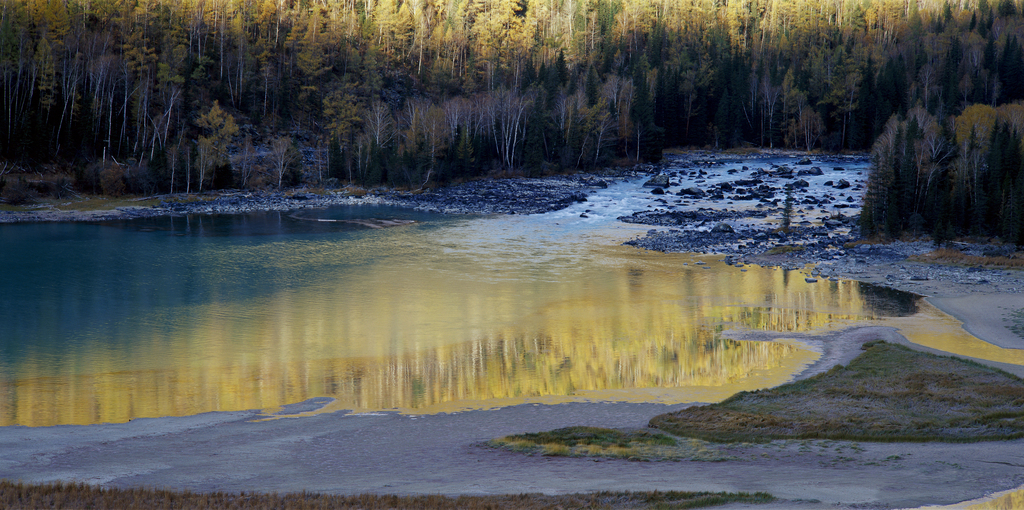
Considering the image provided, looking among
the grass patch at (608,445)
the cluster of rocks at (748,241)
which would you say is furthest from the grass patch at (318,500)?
the cluster of rocks at (748,241)

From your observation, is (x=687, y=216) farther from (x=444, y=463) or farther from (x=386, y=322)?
(x=444, y=463)

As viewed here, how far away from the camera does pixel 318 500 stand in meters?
10.4

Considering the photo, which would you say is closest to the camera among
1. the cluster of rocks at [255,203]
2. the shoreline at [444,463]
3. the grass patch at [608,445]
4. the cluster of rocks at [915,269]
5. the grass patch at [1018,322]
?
the shoreline at [444,463]

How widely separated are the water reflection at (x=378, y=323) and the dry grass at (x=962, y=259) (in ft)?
24.3

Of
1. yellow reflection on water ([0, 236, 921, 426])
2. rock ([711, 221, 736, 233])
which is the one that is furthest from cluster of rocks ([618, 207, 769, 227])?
yellow reflection on water ([0, 236, 921, 426])

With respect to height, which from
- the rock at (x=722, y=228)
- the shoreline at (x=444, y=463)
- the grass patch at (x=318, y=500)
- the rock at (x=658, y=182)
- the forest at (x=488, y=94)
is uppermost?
the forest at (x=488, y=94)

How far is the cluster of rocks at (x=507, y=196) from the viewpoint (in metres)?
64.1

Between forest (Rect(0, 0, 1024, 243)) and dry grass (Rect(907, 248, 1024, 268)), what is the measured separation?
10.6 feet

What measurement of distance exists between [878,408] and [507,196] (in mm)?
55446

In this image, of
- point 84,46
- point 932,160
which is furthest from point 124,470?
point 84,46

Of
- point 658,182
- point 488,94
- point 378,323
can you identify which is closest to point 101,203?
point 378,323

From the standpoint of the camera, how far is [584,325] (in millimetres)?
26625

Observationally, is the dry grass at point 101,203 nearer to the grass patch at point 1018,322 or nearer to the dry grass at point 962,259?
the dry grass at point 962,259

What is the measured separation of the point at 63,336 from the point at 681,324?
22.3 meters
